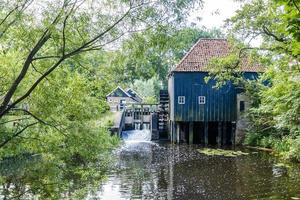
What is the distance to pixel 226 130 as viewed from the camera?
25234 millimetres

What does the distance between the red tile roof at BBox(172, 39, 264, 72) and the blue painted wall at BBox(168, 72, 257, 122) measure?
1.19 ft

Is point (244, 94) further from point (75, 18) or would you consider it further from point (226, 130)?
point (75, 18)

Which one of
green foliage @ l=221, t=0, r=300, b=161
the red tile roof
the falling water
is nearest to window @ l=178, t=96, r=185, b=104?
the red tile roof

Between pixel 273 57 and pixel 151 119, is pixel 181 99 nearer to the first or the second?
pixel 151 119

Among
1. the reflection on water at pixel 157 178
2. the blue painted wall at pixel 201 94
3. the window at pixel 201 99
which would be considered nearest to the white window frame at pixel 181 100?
the blue painted wall at pixel 201 94

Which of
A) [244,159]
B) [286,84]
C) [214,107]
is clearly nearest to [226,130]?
[214,107]

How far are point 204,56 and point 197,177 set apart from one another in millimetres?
13132

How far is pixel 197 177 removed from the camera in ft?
45.1

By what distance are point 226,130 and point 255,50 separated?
1233cm

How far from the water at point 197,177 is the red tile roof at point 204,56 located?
20.9 feet

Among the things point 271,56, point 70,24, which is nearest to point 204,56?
point 271,56

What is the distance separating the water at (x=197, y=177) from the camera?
11.1 metres

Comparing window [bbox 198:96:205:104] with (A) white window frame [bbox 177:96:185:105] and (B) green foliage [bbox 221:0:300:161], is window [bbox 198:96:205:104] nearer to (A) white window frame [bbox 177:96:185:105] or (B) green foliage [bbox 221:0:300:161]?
(A) white window frame [bbox 177:96:185:105]

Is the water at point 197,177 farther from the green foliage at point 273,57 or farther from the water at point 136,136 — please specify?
the water at point 136,136
